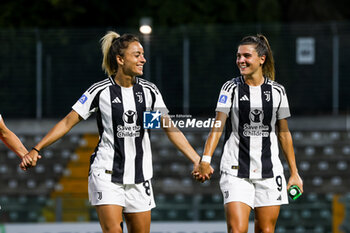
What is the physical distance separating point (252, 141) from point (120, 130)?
1.07 metres

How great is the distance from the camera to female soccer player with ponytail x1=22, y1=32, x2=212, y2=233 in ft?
19.5

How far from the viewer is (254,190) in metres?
6.18

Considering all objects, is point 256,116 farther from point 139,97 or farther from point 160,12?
point 160,12

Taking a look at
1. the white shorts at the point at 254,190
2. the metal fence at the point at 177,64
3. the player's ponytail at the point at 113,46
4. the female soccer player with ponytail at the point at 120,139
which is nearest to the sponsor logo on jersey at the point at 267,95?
the white shorts at the point at 254,190

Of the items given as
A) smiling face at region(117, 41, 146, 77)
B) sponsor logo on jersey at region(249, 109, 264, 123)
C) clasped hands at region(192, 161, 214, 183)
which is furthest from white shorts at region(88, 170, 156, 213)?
sponsor logo on jersey at region(249, 109, 264, 123)

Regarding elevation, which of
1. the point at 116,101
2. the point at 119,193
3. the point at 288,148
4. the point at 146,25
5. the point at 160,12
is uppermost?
the point at 160,12

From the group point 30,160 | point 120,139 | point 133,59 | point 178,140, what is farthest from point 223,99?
point 30,160

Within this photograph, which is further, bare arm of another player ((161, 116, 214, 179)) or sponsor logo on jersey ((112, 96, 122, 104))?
bare arm of another player ((161, 116, 214, 179))

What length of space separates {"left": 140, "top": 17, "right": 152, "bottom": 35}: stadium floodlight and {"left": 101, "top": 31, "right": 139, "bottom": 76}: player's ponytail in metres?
6.85

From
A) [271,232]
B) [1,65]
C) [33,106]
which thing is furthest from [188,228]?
[1,65]

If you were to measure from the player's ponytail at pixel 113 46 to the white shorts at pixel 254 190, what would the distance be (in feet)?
4.14

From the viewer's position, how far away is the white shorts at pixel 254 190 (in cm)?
606

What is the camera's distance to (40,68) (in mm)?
13125

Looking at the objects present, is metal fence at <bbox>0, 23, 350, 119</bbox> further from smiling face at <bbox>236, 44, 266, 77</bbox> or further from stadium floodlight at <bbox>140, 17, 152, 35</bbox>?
smiling face at <bbox>236, 44, 266, 77</bbox>
